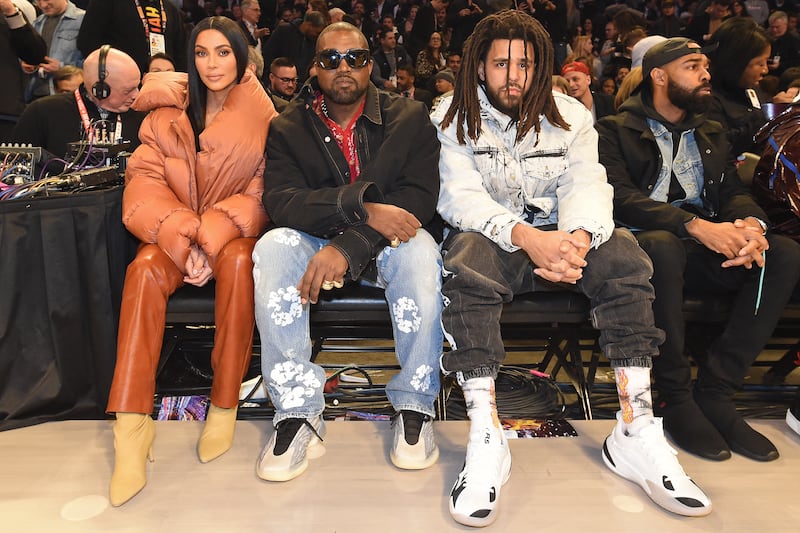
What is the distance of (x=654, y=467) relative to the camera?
6.16 ft

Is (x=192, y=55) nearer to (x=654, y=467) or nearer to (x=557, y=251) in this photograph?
(x=557, y=251)

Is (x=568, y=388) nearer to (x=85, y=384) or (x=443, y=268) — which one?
(x=443, y=268)

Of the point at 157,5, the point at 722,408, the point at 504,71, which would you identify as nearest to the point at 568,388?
the point at 722,408

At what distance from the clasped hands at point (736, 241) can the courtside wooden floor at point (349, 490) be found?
634mm

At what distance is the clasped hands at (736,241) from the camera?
7.17 feet

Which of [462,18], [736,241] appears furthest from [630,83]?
[462,18]

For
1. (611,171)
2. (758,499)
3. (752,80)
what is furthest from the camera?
(752,80)

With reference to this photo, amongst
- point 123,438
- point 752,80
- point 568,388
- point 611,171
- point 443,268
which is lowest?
point 568,388

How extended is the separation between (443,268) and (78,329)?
129 cm

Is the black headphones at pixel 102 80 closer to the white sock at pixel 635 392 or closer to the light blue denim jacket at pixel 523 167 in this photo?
the light blue denim jacket at pixel 523 167

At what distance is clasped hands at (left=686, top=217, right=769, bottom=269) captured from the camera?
219cm

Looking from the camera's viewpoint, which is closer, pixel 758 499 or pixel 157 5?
pixel 758 499

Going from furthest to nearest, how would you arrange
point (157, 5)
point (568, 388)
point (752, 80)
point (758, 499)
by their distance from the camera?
point (157, 5)
point (752, 80)
point (568, 388)
point (758, 499)

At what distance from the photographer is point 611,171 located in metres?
2.55
